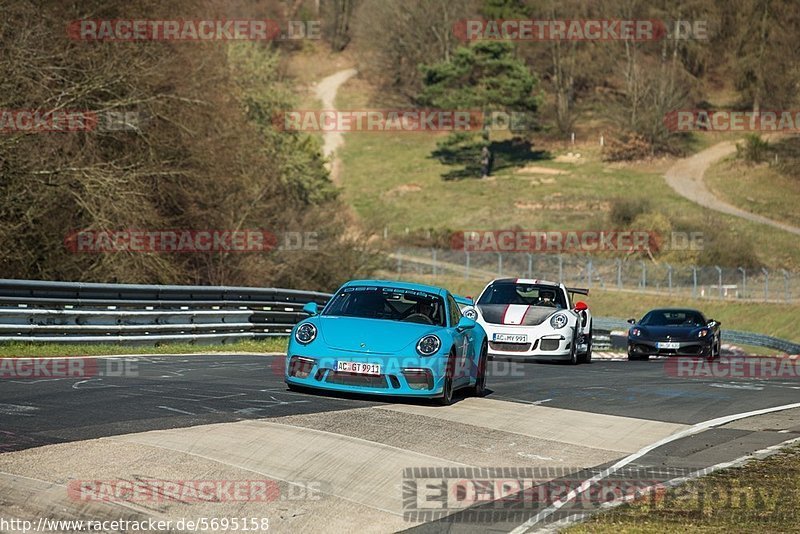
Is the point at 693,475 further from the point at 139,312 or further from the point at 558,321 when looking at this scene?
the point at 139,312

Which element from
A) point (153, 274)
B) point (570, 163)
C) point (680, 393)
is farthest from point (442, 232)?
point (680, 393)

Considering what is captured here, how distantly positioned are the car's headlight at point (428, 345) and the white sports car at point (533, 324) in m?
8.52

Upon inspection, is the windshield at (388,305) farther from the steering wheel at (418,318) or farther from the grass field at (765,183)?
the grass field at (765,183)

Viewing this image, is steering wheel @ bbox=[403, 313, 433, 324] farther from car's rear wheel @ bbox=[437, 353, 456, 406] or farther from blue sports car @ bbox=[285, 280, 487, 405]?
car's rear wheel @ bbox=[437, 353, 456, 406]

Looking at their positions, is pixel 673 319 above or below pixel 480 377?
above

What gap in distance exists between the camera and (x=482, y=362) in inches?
580

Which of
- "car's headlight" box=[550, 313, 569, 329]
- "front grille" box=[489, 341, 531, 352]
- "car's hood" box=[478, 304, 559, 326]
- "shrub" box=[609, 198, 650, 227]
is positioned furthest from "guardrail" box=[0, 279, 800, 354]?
"shrub" box=[609, 198, 650, 227]

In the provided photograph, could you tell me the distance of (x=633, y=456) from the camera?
10820mm

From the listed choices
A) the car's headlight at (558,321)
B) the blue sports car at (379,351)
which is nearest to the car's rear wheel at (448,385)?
the blue sports car at (379,351)

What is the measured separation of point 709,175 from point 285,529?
284 feet

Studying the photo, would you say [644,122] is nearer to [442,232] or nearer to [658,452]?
[442,232]

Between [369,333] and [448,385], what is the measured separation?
112cm

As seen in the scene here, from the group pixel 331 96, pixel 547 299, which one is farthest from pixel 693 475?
pixel 331 96

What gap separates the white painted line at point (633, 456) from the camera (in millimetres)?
7913
